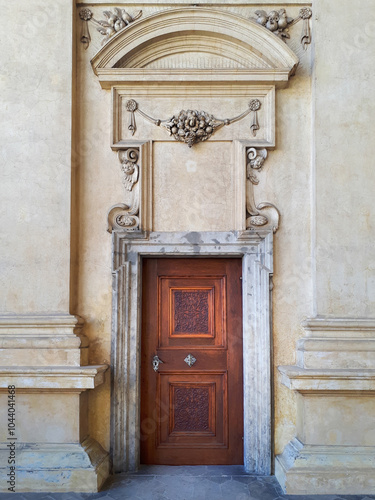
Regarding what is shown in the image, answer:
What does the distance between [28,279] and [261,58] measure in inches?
127

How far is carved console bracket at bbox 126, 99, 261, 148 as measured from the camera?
5.09 m

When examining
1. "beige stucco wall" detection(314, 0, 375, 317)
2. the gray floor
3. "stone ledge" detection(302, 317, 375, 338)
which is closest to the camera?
the gray floor

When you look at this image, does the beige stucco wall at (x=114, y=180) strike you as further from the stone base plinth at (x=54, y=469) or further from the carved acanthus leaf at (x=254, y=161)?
the stone base plinth at (x=54, y=469)

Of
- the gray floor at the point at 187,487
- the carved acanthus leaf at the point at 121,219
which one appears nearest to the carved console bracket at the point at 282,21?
the carved acanthus leaf at the point at 121,219

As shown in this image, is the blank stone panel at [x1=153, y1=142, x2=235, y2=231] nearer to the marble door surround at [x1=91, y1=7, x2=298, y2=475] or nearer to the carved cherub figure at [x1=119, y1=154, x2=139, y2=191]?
the marble door surround at [x1=91, y1=7, x2=298, y2=475]

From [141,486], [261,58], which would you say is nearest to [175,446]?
[141,486]

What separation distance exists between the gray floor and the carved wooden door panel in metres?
0.21

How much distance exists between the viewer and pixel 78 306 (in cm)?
510

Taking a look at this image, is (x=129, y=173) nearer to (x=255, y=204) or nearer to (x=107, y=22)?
(x=255, y=204)

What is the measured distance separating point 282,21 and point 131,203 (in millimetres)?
2399

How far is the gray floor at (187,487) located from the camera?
175 inches

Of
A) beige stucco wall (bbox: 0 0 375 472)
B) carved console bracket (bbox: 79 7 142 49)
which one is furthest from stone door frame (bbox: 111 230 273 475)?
carved console bracket (bbox: 79 7 142 49)

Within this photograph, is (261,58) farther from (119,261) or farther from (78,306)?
(78,306)

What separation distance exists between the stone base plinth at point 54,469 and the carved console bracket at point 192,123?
3.15 m
